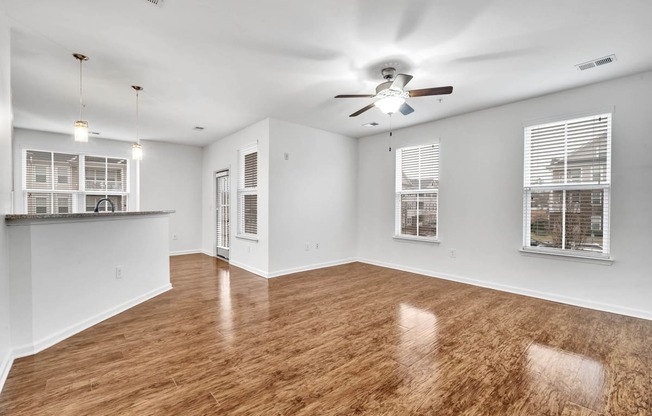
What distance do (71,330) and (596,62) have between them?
5.88 m

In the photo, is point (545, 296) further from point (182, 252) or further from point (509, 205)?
point (182, 252)

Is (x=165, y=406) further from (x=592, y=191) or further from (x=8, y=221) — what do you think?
(x=592, y=191)

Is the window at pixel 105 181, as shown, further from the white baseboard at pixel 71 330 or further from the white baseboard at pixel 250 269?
the white baseboard at pixel 71 330

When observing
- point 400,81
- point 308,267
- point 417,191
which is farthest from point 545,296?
point 308,267

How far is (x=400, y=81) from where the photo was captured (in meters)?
2.94

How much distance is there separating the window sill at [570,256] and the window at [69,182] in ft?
26.1

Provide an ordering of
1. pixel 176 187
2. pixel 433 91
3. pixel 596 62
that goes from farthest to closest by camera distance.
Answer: pixel 176 187
pixel 596 62
pixel 433 91

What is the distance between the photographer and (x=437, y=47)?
277cm

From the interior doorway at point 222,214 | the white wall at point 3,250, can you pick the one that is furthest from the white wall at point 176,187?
the white wall at point 3,250

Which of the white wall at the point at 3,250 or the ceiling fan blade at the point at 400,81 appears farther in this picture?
the ceiling fan blade at the point at 400,81

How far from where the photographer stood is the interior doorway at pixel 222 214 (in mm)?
6578

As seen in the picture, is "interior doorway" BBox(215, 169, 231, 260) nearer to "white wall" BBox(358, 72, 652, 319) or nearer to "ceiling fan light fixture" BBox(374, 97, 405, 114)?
"white wall" BBox(358, 72, 652, 319)

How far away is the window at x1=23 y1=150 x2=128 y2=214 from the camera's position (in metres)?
5.75

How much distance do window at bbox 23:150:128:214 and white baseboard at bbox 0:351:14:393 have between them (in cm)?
461
